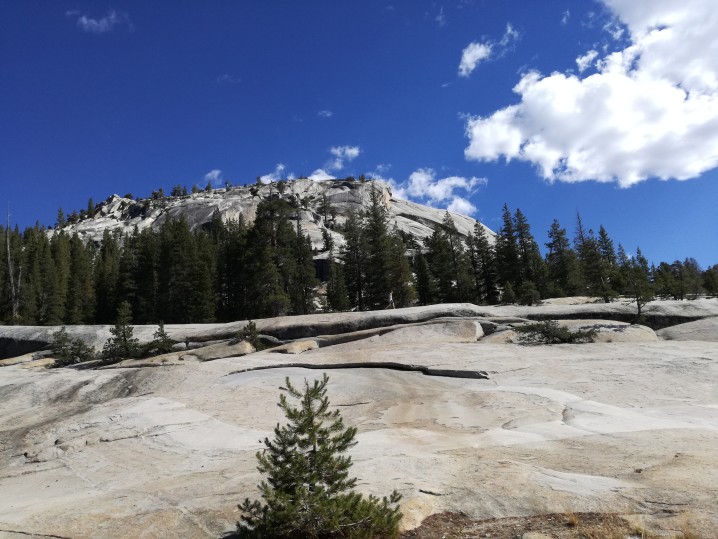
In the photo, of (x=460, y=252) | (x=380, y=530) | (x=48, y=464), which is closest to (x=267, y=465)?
(x=380, y=530)

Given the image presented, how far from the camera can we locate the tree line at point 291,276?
137 ft

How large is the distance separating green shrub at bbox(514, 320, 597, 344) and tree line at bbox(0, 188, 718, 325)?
20.0m

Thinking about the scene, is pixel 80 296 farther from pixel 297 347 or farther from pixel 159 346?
pixel 297 347

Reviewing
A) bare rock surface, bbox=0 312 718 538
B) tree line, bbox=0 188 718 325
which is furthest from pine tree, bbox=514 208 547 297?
bare rock surface, bbox=0 312 718 538

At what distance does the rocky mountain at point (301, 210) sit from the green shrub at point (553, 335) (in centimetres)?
7596

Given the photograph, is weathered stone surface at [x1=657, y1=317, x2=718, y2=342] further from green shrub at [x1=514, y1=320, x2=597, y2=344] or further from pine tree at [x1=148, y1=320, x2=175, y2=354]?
pine tree at [x1=148, y1=320, x2=175, y2=354]

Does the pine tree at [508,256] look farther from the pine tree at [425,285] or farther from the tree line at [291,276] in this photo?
the pine tree at [425,285]

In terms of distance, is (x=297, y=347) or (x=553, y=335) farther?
(x=297, y=347)

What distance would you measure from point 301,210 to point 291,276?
7056cm

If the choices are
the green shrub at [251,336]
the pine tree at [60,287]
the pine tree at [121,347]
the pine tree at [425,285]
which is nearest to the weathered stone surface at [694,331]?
the green shrub at [251,336]

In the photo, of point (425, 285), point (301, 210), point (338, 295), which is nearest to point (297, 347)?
point (338, 295)

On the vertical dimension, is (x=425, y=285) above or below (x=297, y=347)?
above

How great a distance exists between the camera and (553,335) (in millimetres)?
19562

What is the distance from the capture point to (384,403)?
42.7ft
